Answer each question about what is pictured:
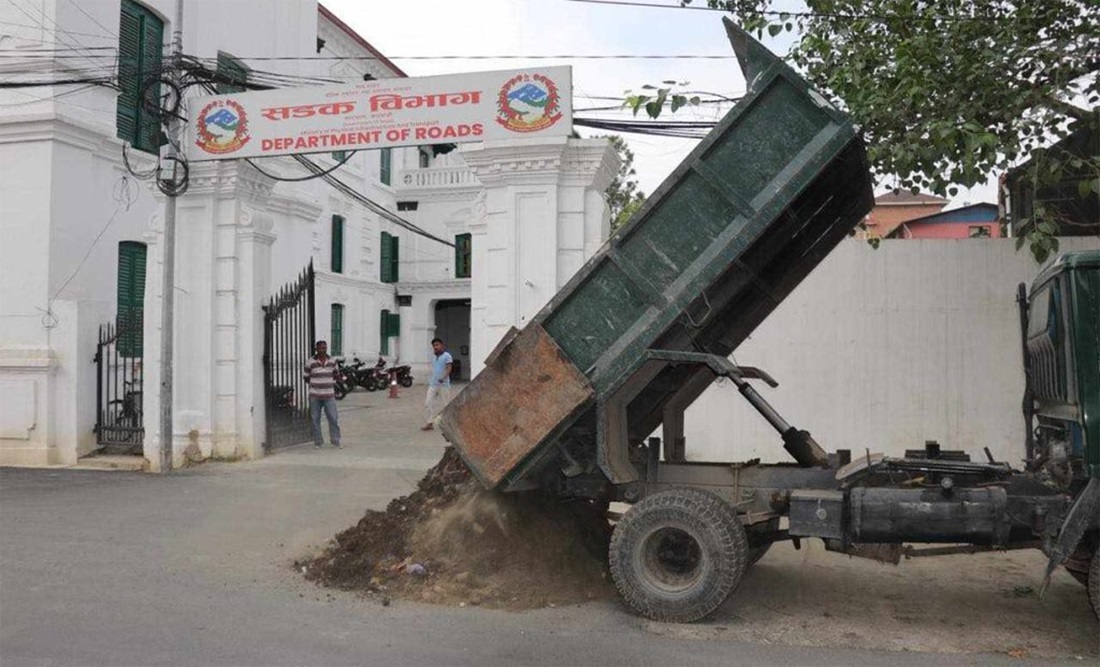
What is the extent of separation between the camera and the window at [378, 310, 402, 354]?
29.3 m

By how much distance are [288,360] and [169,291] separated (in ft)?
6.54

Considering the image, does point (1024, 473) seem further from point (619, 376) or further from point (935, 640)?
point (619, 376)

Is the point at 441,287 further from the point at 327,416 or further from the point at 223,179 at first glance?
the point at 223,179

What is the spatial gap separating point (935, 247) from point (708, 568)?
576 cm

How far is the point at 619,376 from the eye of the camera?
529cm

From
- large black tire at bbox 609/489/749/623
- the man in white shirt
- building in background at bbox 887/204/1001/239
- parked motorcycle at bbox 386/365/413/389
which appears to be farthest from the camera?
building in background at bbox 887/204/1001/239

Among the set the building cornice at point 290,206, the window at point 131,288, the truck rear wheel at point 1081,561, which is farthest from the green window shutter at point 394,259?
the truck rear wheel at point 1081,561

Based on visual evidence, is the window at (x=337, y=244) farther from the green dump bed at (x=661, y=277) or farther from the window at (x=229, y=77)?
the green dump bed at (x=661, y=277)

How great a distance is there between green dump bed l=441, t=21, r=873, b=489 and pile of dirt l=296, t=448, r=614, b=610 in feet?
1.56

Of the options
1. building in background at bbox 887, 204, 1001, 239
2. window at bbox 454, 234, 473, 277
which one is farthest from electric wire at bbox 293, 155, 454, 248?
building in background at bbox 887, 204, 1001, 239

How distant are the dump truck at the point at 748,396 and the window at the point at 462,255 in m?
23.9

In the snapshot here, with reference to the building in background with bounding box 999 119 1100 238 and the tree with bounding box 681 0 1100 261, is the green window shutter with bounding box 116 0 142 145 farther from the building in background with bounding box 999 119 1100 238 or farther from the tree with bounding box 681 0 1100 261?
the building in background with bounding box 999 119 1100 238

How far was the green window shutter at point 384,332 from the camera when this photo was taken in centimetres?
2912

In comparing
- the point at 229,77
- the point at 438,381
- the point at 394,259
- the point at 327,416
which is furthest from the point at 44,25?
the point at 394,259
